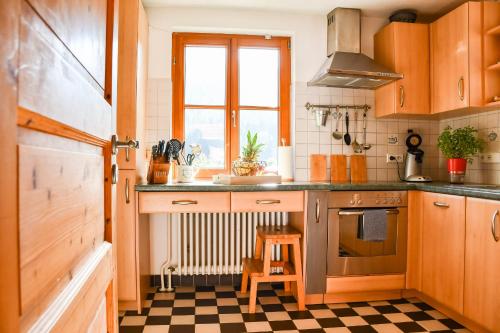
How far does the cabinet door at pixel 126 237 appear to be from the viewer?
7.89 feet

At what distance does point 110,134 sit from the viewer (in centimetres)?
104

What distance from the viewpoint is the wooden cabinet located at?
2580 millimetres

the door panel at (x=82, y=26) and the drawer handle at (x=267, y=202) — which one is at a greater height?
the door panel at (x=82, y=26)

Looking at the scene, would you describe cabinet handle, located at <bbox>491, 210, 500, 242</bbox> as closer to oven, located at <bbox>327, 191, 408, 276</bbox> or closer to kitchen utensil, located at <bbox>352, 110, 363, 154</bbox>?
oven, located at <bbox>327, 191, 408, 276</bbox>

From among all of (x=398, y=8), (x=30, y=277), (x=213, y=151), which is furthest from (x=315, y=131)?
(x=30, y=277)

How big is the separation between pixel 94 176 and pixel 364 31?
9.83 ft

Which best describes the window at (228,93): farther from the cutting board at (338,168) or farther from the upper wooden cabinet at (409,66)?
the upper wooden cabinet at (409,66)

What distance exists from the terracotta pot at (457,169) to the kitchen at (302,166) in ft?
0.05

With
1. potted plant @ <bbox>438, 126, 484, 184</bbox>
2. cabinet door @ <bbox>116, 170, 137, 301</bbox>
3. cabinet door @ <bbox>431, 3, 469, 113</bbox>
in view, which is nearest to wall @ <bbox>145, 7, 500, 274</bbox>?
potted plant @ <bbox>438, 126, 484, 184</bbox>

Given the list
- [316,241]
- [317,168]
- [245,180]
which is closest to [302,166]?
[317,168]

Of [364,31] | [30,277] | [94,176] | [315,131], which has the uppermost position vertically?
[364,31]

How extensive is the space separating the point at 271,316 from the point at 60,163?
6.87 ft

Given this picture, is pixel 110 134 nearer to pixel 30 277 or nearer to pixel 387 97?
pixel 30 277

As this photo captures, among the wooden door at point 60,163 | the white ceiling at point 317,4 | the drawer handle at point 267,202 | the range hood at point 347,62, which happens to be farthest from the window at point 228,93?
the wooden door at point 60,163
